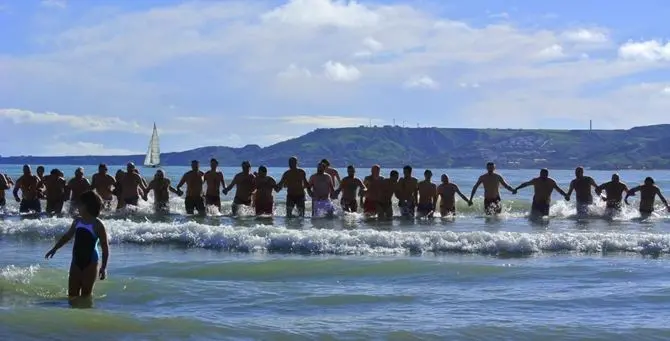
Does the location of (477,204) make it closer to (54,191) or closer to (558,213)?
(558,213)

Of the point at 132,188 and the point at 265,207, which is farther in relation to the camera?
the point at 132,188

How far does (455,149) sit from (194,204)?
15180cm

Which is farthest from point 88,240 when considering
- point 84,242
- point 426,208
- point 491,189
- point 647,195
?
point 647,195

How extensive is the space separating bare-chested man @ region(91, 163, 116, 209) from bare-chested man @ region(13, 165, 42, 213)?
5.12 feet

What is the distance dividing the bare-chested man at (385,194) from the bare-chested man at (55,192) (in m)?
7.50

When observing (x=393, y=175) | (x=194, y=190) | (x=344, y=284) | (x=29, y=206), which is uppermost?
(x=393, y=175)

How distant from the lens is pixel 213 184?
1984 cm

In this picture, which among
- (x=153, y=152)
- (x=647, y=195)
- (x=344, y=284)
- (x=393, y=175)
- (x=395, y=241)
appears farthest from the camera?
(x=153, y=152)

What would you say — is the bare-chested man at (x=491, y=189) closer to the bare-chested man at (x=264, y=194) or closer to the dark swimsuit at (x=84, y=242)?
the bare-chested man at (x=264, y=194)

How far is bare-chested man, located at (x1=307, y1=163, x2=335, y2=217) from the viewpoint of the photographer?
19.0 metres

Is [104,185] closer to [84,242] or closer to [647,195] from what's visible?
[84,242]

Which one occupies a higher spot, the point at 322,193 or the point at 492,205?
the point at 322,193

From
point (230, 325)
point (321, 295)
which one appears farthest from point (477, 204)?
point (230, 325)

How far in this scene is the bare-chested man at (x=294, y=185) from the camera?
18.9m
